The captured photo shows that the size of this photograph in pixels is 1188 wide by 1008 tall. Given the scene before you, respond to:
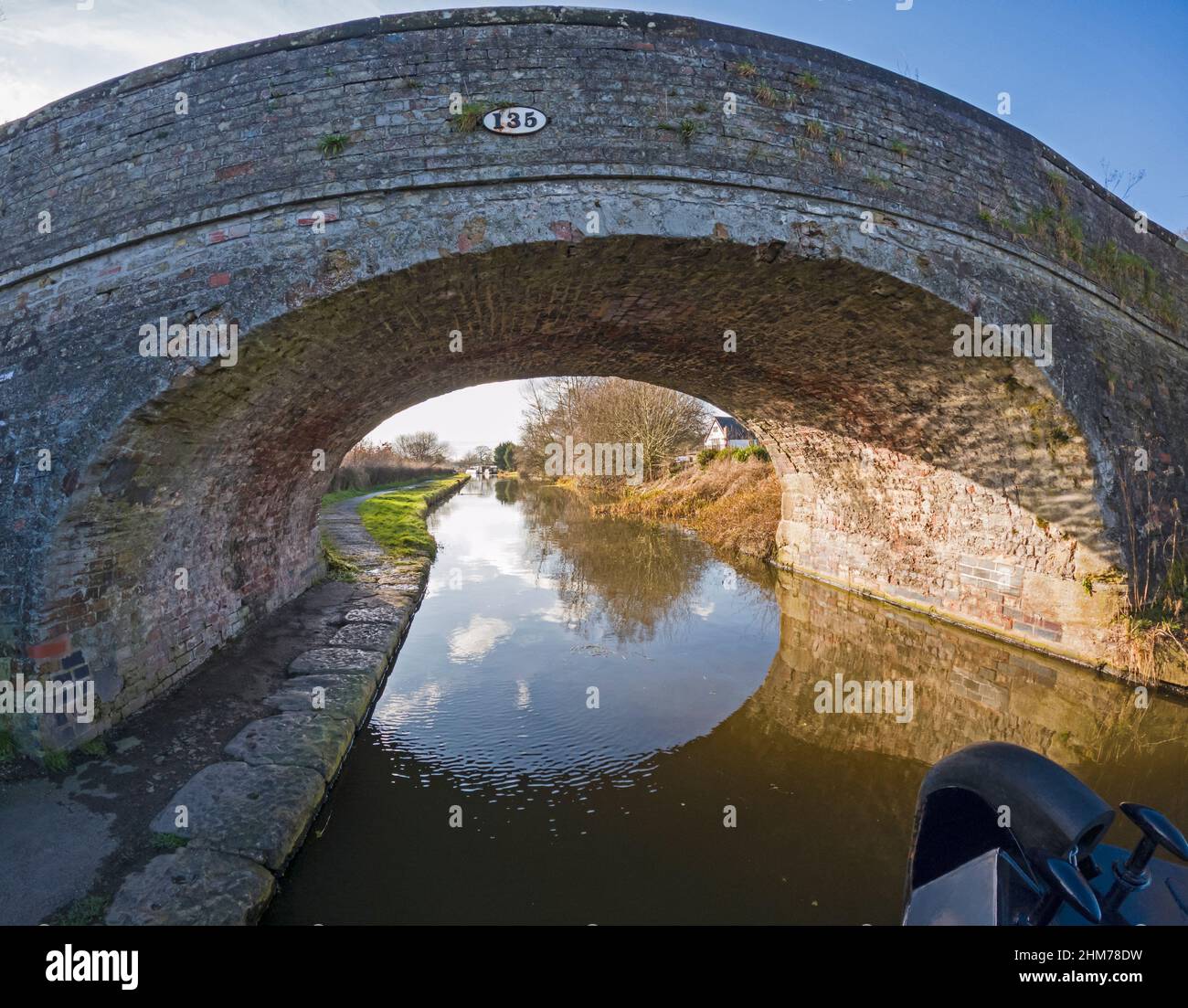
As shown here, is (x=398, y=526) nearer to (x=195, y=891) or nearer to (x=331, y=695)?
(x=331, y=695)

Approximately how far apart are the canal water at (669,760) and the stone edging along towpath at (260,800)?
0.23m

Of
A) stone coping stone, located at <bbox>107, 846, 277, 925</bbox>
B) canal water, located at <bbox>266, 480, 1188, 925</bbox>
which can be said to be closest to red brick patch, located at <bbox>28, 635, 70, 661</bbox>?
stone coping stone, located at <bbox>107, 846, 277, 925</bbox>

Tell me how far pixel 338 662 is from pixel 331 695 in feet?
2.75

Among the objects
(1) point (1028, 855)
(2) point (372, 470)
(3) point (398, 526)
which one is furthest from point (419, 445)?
(1) point (1028, 855)

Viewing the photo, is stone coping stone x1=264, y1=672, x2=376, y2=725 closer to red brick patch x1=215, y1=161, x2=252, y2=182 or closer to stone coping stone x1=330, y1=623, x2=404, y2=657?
stone coping stone x1=330, y1=623, x2=404, y2=657

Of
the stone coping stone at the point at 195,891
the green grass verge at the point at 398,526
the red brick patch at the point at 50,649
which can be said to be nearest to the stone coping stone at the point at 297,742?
the stone coping stone at the point at 195,891

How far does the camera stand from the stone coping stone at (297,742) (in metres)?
3.78

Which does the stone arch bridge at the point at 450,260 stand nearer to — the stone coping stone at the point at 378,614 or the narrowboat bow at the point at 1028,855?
the stone coping stone at the point at 378,614

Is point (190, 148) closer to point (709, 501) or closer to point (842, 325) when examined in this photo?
point (842, 325)

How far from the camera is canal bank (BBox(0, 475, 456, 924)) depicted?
257 cm

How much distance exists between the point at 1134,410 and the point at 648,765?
6.20m

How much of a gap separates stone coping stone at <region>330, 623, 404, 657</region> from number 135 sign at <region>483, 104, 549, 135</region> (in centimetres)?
492

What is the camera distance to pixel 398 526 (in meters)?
15.5
